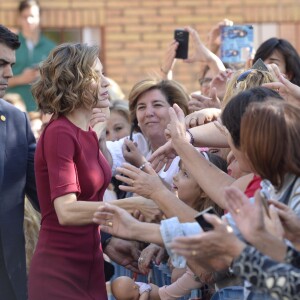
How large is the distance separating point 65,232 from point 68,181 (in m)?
0.29

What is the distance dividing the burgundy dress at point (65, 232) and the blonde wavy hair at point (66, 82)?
0.10 metres

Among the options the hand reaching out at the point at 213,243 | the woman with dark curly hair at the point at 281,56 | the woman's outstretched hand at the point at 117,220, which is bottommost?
the woman's outstretched hand at the point at 117,220

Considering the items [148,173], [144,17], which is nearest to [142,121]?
[148,173]

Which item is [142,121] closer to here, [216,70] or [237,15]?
[216,70]

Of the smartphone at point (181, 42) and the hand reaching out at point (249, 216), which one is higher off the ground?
the smartphone at point (181, 42)

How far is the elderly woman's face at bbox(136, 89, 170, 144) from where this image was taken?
7.30m

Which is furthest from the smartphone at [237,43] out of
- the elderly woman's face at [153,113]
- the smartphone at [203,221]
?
the smartphone at [203,221]

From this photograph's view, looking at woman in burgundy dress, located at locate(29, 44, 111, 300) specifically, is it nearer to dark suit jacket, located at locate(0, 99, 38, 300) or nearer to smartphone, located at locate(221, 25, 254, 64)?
dark suit jacket, located at locate(0, 99, 38, 300)

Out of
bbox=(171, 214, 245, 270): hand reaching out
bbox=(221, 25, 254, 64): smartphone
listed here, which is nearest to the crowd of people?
bbox=(171, 214, 245, 270): hand reaching out

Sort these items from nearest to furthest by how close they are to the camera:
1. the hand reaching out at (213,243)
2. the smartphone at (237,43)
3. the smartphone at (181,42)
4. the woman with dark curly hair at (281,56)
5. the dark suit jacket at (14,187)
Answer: the hand reaching out at (213,243), the dark suit jacket at (14,187), the woman with dark curly hair at (281,56), the smartphone at (237,43), the smartphone at (181,42)

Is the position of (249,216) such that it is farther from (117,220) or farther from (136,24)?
(136,24)

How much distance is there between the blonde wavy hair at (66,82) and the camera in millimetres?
5336

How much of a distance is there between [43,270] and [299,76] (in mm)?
2848

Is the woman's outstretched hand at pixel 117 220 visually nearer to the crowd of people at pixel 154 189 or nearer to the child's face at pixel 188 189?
the crowd of people at pixel 154 189
